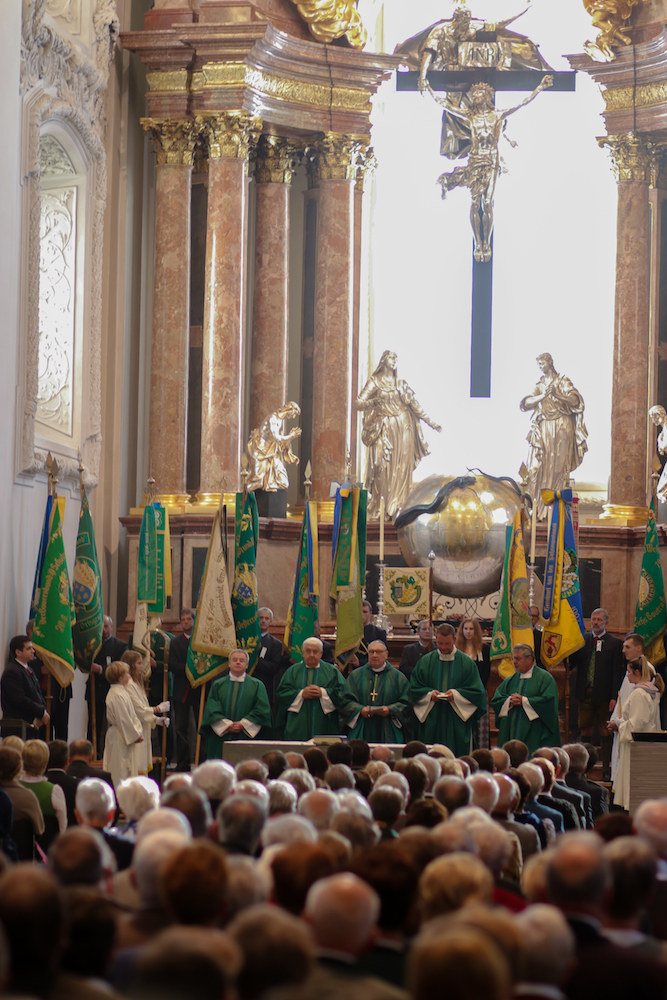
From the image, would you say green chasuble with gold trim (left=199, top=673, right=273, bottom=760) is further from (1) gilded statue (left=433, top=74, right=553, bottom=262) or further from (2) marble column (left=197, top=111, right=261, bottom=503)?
(1) gilded statue (left=433, top=74, right=553, bottom=262)

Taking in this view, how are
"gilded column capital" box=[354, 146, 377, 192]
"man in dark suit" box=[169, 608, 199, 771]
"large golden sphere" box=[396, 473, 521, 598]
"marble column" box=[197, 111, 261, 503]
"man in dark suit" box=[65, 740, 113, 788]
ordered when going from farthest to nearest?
1. "gilded column capital" box=[354, 146, 377, 192]
2. "marble column" box=[197, 111, 261, 503]
3. "large golden sphere" box=[396, 473, 521, 598]
4. "man in dark suit" box=[169, 608, 199, 771]
5. "man in dark suit" box=[65, 740, 113, 788]

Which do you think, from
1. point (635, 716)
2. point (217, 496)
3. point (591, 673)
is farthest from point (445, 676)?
point (217, 496)

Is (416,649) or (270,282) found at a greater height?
(270,282)

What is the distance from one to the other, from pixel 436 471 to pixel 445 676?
7.89 m

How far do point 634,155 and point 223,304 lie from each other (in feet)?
18.1

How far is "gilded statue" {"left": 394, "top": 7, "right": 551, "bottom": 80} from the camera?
18.9 metres

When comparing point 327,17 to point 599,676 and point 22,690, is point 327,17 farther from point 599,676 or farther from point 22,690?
point 22,690

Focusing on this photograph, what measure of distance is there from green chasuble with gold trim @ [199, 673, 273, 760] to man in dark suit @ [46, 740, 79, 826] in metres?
3.55

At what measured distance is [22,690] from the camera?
1129cm

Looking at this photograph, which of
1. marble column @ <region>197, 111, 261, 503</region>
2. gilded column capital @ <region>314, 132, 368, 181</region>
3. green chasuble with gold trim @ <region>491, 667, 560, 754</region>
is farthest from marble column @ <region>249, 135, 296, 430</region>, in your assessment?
green chasuble with gold trim @ <region>491, 667, 560, 754</region>

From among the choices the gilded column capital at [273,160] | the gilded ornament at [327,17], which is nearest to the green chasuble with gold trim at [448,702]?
the gilded column capital at [273,160]

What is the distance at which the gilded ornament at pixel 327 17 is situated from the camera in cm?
1764

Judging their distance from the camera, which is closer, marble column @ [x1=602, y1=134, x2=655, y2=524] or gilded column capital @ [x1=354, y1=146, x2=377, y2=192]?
marble column @ [x1=602, y1=134, x2=655, y2=524]

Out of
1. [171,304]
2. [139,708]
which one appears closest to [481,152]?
[171,304]
